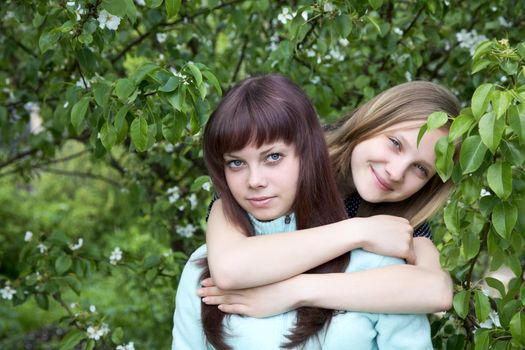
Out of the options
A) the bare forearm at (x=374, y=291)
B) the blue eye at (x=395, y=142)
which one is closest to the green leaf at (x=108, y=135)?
the bare forearm at (x=374, y=291)

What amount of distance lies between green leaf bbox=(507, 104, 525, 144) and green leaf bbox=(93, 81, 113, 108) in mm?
988

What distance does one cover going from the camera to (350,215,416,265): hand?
5.74ft

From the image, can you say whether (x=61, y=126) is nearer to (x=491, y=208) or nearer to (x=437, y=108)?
(x=437, y=108)

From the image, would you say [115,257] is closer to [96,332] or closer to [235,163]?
[96,332]

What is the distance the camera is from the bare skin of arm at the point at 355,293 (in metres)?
1.70

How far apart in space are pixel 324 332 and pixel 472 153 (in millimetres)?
515

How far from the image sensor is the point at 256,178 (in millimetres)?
1716

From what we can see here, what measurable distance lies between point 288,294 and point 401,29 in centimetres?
153

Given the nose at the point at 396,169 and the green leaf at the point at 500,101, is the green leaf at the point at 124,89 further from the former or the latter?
the green leaf at the point at 500,101

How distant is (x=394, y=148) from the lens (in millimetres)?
1946

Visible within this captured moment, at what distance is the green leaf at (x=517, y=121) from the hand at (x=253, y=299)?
0.58 meters

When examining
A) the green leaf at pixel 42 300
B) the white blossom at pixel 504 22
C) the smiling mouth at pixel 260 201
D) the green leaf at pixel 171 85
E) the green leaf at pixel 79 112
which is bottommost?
the green leaf at pixel 42 300

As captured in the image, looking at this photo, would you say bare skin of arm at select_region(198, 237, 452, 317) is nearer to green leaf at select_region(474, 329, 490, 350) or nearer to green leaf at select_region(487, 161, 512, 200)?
green leaf at select_region(474, 329, 490, 350)

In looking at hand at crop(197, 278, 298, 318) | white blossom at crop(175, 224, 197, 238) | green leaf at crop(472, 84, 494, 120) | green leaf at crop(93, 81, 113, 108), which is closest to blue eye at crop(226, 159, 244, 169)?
hand at crop(197, 278, 298, 318)
